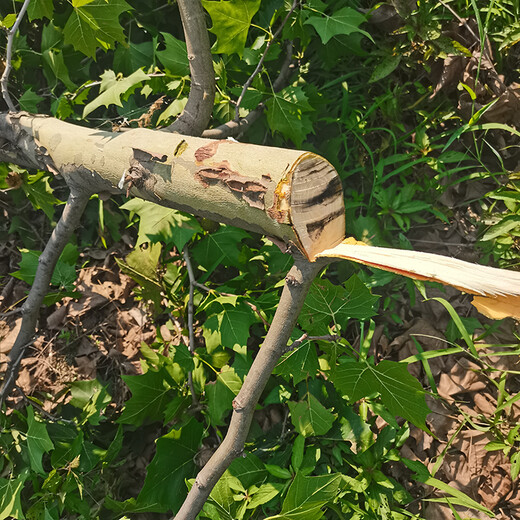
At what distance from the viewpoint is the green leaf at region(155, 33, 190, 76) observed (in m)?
1.73

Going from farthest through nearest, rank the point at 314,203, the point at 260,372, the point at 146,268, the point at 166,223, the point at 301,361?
the point at 146,268 < the point at 166,223 < the point at 301,361 < the point at 260,372 < the point at 314,203

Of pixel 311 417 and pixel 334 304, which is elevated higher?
pixel 334 304

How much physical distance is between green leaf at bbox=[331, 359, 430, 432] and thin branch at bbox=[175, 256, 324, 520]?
342 mm

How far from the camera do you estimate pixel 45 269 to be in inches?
65.6

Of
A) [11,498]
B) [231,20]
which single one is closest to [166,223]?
[231,20]

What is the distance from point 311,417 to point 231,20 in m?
1.50

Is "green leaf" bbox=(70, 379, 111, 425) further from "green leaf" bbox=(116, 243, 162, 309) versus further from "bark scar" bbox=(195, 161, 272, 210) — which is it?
"bark scar" bbox=(195, 161, 272, 210)

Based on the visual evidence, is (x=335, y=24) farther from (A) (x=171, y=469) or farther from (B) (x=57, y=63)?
(A) (x=171, y=469)

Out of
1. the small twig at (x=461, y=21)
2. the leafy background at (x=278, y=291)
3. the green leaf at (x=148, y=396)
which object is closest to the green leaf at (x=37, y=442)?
the leafy background at (x=278, y=291)

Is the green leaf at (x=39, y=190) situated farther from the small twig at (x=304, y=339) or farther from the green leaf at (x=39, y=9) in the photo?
the small twig at (x=304, y=339)

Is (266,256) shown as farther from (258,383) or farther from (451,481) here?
(451,481)

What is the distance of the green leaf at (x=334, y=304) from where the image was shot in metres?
1.36

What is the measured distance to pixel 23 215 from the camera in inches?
89.7

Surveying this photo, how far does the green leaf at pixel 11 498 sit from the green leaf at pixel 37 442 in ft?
0.21
